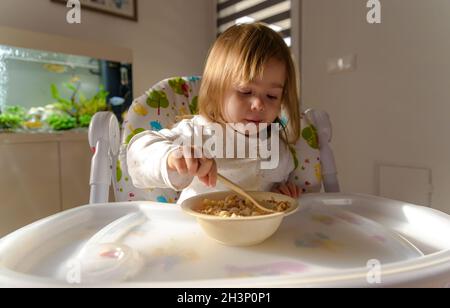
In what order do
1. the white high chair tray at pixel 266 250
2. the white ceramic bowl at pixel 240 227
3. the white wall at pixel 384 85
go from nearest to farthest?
the white high chair tray at pixel 266 250 < the white ceramic bowl at pixel 240 227 < the white wall at pixel 384 85

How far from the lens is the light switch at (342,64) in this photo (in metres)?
1.66

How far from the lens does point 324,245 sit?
0.50 meters

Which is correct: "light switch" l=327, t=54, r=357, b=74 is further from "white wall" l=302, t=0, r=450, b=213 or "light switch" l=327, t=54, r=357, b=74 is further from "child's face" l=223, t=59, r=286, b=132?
"child's face" l=223, t=59, r=286, b=132

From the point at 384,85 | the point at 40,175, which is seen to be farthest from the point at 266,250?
the point at 40,175

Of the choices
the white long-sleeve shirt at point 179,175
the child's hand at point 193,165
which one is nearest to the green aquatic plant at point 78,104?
the white long-sleeve shirt at point 179,175

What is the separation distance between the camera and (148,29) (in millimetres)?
2293

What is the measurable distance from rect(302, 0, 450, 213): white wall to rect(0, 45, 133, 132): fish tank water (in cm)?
127

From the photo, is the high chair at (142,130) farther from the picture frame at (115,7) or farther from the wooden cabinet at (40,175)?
the picture frame at (115,7)

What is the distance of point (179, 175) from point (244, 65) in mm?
325

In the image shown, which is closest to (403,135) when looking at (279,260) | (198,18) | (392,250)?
(392,250)

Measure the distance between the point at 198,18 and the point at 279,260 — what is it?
249 centimetres

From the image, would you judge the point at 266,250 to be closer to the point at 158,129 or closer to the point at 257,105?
the point at 257,105

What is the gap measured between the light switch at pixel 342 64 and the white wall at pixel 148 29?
1.19 m
